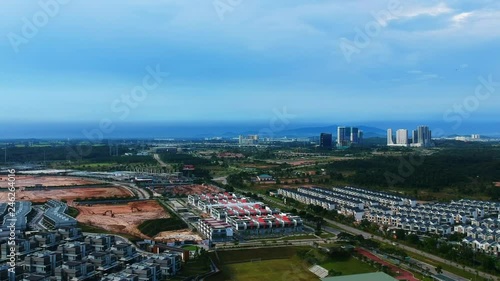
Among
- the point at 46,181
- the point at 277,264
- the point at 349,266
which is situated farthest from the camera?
the point at 46,181

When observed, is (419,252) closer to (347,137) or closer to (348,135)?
(347,137)

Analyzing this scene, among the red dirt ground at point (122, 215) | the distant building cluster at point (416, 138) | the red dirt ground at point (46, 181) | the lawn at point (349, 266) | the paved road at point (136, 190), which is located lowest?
the lawn at point (349, 266)

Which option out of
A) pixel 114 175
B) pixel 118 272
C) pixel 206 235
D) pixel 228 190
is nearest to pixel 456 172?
pixel 228 190

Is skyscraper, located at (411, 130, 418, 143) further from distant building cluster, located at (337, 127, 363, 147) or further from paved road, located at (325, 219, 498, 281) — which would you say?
paved road, located at (325, 219, 498, 281)

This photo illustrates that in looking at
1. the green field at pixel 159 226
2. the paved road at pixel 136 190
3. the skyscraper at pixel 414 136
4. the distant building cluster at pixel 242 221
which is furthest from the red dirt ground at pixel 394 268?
the skyscraper at pixel 414 136

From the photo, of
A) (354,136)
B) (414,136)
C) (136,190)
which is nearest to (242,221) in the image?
(136,190)

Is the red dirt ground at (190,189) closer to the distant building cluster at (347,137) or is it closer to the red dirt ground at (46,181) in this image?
the red dirt ground at (46,181)
